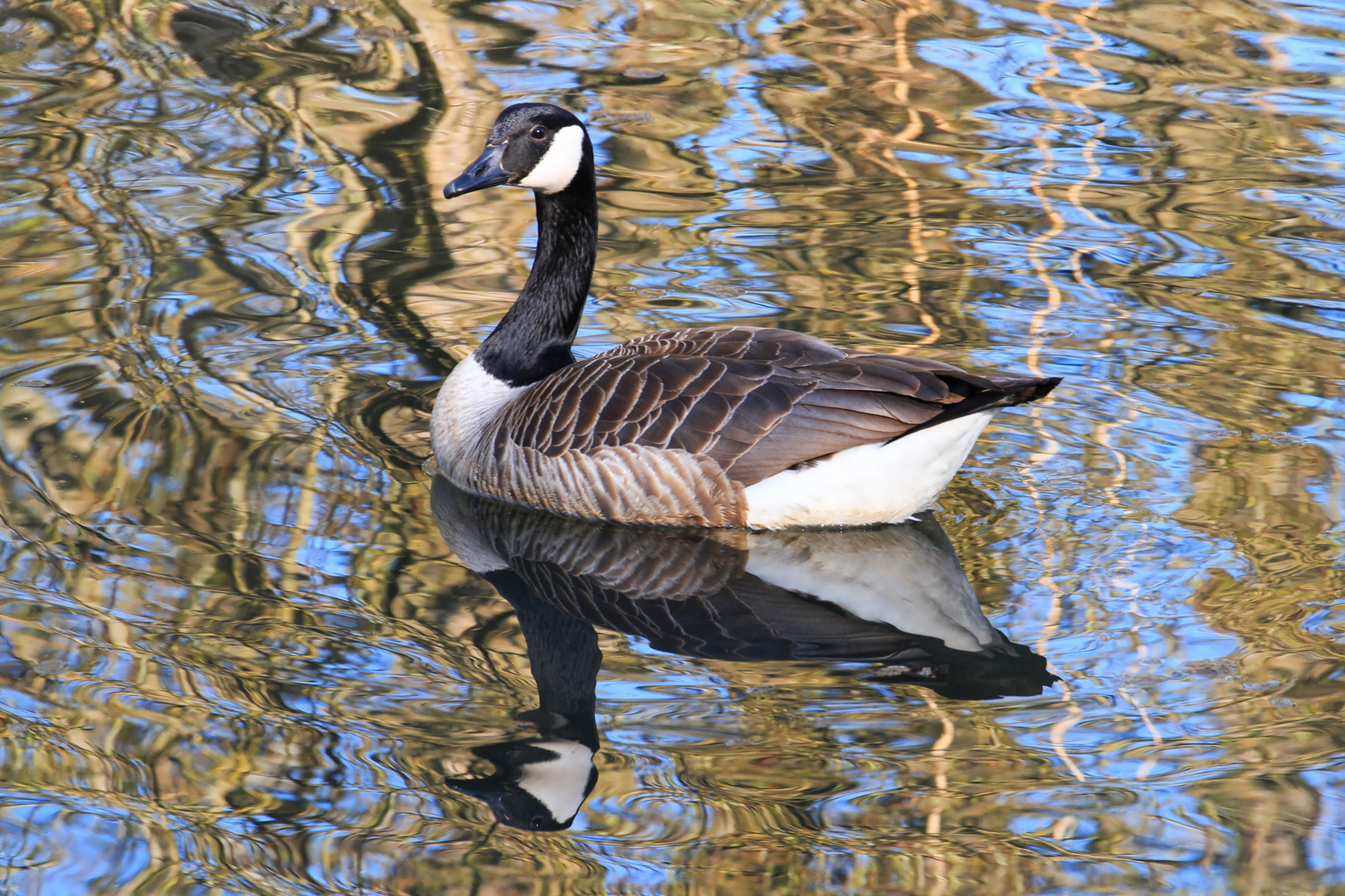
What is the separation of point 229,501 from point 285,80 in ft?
21.5

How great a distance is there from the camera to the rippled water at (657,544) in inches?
184

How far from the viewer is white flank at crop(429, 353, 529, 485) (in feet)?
23.3

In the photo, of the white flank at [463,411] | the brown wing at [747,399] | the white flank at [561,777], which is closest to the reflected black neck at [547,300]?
the white flank at [463,411]

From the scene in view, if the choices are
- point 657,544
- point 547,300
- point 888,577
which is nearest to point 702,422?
point 657,544

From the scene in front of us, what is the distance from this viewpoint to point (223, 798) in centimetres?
475

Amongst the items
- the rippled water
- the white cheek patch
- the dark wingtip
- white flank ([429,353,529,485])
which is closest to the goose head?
the white cheek patch

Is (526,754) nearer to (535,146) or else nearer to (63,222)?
(535,146)

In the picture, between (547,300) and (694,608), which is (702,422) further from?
(547,300)

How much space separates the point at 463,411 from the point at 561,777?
264 cm

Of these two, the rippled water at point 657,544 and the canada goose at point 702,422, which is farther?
the canada goose at point 702,422

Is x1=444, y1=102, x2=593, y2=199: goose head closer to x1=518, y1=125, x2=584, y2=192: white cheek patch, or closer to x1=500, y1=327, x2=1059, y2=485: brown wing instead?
x1=518, y1=125, x2=584, y2=192: white cheek patch

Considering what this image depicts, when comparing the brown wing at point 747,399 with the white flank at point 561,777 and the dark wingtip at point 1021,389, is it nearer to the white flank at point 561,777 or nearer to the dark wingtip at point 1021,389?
the dark wingtip at point 1021,389

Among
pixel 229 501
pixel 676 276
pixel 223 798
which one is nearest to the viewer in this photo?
pixel 223 798

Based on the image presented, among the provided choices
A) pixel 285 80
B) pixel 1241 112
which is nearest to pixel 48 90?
pixel 285 80
